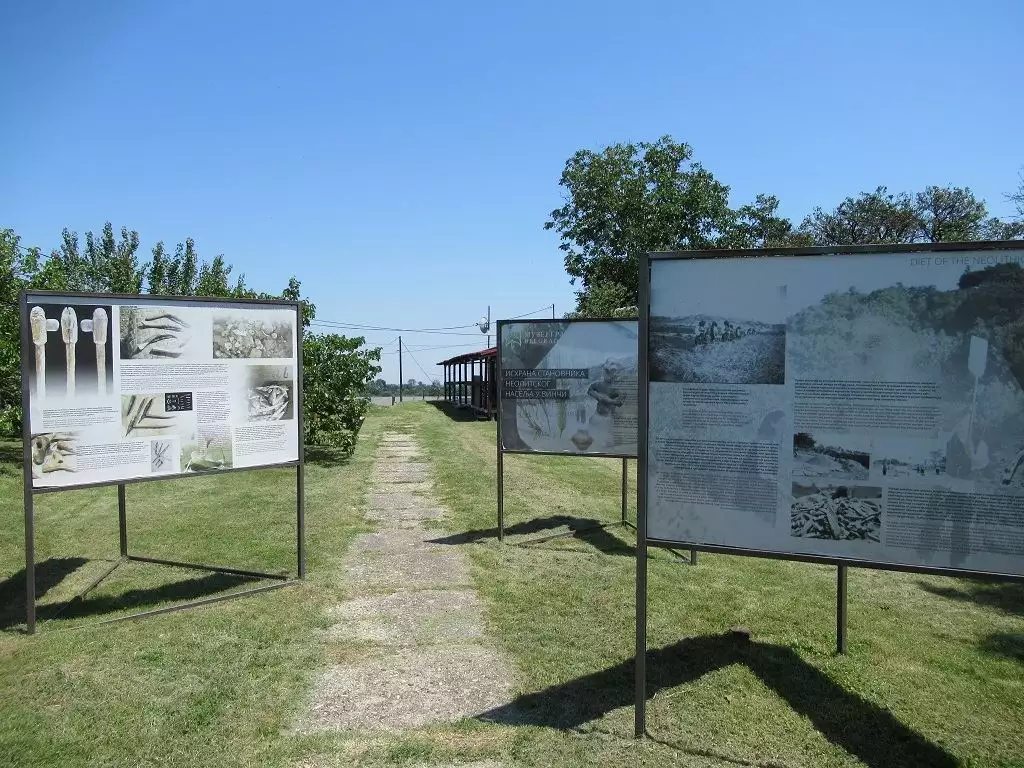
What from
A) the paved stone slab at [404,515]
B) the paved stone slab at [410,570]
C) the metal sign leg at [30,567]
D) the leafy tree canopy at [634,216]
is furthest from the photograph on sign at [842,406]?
the leafy tree canopy at [634,216]

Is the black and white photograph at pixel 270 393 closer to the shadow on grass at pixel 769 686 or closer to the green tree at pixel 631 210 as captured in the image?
the shadow on grass at pixel 769 686

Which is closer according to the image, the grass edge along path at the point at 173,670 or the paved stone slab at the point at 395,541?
the grass edge along path at the point at 173,670

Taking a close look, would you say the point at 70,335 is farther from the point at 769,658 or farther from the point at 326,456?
the point at 326,456

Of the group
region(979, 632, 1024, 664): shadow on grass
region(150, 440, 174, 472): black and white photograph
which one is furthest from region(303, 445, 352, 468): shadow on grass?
region(979, 632, 1024, 664): shadow on grass

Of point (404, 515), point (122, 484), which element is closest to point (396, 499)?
point (404, 515)

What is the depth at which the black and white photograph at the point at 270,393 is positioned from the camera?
582 cm

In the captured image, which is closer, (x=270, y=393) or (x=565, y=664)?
(x=565, y=664)

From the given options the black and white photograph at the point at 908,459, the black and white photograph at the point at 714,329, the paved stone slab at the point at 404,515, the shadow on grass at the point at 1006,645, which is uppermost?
the black and white photograph at the point at 714,329

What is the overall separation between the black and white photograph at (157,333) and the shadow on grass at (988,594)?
6132 mm

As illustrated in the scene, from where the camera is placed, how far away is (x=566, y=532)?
8.05 metres

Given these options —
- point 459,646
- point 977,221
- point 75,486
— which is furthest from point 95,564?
point 977,221

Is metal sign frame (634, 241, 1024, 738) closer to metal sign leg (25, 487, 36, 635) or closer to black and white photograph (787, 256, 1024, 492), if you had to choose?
black and white photograph (787, 256, 1024, 492)

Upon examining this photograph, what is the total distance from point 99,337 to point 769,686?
4788mm

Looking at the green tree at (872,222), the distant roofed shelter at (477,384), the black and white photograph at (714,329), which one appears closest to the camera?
the black and white photograph at (714,329)
